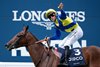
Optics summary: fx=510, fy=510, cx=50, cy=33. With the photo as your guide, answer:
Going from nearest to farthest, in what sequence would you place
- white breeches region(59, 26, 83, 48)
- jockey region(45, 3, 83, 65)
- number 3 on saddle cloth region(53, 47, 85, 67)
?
jockey region(45, 3, 83, 65) < number 3 on saddle cloth region(53, 47, 85, 67) < white breeches region(59, 26, 83, 48)

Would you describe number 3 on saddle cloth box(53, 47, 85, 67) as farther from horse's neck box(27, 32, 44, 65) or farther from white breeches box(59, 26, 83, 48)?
horse's neck box(27, 32, 44, 65)

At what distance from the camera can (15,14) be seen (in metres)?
16.3

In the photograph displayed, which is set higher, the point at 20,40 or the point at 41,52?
the point at 20,40

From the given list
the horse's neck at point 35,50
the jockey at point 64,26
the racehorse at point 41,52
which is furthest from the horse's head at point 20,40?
the jockey at point 64,26

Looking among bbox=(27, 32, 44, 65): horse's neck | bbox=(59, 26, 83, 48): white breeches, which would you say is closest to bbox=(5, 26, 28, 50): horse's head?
bbox=(27, 32, 44, 65): horse's neck

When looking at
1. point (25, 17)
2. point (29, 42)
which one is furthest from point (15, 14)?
point (29, 42)

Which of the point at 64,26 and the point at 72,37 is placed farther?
the point at 72,37

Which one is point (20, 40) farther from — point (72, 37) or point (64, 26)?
point (72, 37)

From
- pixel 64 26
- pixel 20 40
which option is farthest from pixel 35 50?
pixel 64 26

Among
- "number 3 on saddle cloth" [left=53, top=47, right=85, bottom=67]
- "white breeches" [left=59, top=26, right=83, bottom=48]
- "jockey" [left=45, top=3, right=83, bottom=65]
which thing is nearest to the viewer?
A: "jockey" [left=45, top=3, right=83, bottom=65]

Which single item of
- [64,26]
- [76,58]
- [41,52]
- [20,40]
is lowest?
[76,58]

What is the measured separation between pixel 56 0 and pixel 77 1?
671 millimetres

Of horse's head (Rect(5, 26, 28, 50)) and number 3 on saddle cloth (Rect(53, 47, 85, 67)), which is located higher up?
horse's head (Rect(5, 26, 28, 50))

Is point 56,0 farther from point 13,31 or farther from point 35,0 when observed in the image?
point 13,31
